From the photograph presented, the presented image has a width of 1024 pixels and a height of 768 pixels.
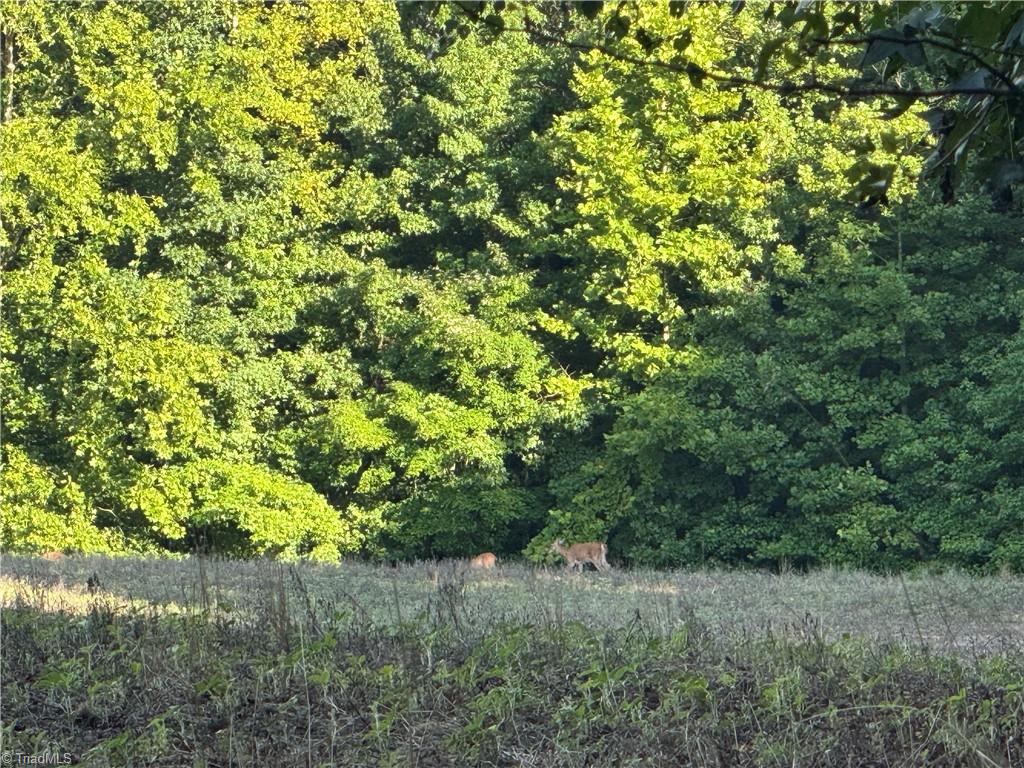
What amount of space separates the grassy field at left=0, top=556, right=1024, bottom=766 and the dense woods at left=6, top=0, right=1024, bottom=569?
58.9 ft

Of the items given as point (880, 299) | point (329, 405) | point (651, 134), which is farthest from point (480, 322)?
point (880, 299)

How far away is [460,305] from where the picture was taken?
1101 inches

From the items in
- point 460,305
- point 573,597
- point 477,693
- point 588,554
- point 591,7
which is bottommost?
point 477,693

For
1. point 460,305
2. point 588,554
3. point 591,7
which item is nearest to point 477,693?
point 591,7

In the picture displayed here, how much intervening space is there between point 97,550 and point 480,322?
860 centimetres

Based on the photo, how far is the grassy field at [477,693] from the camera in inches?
189

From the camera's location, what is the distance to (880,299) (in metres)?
24.9

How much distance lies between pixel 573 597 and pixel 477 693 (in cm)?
673

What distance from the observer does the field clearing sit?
796 cm

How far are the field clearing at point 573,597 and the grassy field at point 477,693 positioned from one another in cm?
20

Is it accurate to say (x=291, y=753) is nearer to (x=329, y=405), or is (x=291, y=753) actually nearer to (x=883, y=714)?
(x=883, y=714)

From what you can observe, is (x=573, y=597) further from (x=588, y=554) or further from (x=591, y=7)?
(x=588, y=554)

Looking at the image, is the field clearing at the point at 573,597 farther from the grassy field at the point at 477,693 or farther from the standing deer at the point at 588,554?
the standing deer at the point at 588,554

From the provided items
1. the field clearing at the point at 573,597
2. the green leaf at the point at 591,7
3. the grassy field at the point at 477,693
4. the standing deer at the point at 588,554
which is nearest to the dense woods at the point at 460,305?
the standing deer at the point at 588,554
